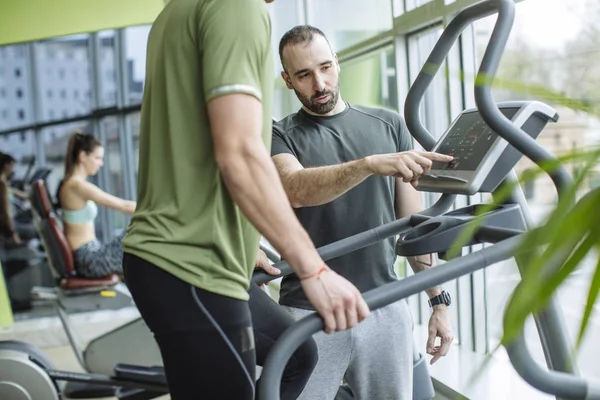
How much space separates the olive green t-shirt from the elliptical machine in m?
0.23

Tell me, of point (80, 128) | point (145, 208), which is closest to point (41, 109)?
point (80, 128)

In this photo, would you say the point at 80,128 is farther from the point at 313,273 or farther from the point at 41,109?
the point at 313,273

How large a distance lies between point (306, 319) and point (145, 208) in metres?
0.39

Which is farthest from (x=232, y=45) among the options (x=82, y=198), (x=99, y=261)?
(x=82, y=198)

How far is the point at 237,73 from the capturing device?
4.13ft

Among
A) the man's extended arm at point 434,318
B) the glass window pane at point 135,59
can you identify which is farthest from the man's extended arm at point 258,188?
the glass window pane at point 135,59

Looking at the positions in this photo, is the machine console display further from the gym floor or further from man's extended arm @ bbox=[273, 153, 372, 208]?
the gym floor

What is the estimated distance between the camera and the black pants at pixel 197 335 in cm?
132

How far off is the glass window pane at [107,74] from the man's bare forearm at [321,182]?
5.26 metres

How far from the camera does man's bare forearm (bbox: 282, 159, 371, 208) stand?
67.6 inches

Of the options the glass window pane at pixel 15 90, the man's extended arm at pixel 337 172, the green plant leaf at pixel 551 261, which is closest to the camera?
the green plant leaf at pixel 551 261

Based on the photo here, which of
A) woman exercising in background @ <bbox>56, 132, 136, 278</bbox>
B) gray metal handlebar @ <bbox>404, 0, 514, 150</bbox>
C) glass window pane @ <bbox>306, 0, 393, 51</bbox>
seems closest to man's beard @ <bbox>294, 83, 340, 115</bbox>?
gray metal handlebar @ <bbox>404, 0, 514, 150</bbox>

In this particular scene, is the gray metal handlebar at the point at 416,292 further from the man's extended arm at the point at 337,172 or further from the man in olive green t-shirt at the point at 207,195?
the man's extended arm at the point at 337,172

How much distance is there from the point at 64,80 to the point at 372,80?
3735 mm
